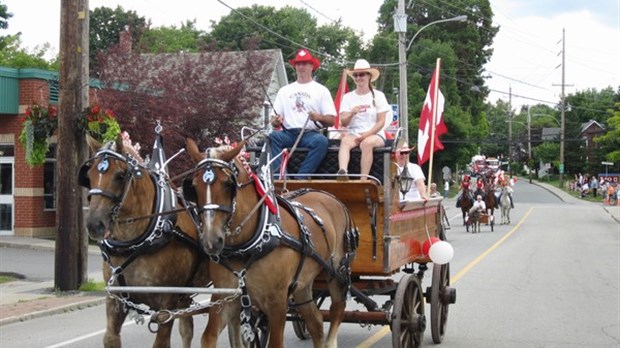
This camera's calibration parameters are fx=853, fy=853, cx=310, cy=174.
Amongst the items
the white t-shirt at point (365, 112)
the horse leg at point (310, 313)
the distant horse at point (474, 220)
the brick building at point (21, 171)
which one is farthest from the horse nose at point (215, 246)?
the distant horse at point (474, 220)

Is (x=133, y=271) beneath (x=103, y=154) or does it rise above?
beneath

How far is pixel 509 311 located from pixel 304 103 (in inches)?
237

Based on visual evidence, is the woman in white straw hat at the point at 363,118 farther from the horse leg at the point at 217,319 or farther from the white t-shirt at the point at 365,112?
the horse leg at the point at 217,319

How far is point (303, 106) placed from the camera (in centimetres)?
864

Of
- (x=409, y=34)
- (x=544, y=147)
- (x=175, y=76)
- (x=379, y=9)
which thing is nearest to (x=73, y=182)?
(x=175, y=76)

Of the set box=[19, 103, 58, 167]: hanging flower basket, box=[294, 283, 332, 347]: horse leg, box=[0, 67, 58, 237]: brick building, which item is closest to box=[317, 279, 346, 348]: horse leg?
box=[294, 283, 332, 347]: horse leg

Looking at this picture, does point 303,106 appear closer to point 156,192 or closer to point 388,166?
point 388,166

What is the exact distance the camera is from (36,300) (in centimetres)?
1401

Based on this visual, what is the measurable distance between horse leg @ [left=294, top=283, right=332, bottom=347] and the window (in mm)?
19400

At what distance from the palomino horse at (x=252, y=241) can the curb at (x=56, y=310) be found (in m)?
6.28

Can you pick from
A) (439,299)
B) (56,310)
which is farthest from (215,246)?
(56,310)

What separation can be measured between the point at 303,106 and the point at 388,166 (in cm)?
107

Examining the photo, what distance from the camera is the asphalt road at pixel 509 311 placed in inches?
415

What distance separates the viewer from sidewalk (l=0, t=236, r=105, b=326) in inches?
496
